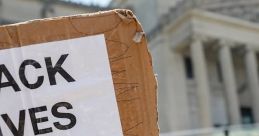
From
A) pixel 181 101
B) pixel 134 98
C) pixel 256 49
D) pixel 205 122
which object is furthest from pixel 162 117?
pixel 134 98

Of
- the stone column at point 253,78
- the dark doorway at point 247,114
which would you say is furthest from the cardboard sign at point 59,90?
the dark doorway at point 247,114

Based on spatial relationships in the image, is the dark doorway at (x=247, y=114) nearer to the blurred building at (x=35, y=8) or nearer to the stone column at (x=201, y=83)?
the stone column at (x=201, y=83)

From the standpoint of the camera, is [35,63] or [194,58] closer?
[35,63]

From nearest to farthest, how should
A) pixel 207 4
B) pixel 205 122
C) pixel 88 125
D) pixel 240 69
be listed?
pixel 88 125
pixel 205 122
pixel 207 4
pixel 240 69

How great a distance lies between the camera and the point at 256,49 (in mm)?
33906

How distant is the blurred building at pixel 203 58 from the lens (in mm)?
30625

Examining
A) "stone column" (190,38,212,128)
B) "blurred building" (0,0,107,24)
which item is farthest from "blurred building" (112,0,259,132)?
"blurred building" (0,0,107,24)

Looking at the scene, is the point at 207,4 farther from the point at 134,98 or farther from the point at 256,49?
the point at 134,98

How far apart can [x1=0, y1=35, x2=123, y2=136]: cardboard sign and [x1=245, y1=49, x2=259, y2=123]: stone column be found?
99.8ft

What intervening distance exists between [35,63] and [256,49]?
32.5 metres

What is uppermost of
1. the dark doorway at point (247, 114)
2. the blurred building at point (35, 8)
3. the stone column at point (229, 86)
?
the blurred building at point (35, 8)

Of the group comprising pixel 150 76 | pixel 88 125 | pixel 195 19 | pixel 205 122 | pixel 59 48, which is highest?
pixel 195 19

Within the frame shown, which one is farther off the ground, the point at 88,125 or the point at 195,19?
the point at 195,19

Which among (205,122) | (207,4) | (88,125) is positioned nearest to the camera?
(88,125)
